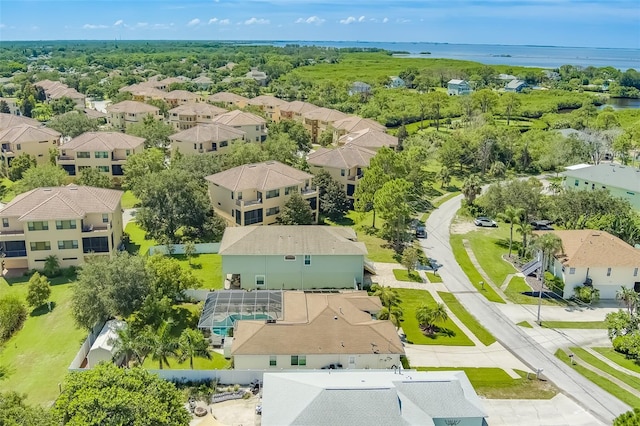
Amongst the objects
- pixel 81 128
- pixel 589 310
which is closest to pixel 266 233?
pixel 589 310

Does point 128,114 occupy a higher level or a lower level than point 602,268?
higher

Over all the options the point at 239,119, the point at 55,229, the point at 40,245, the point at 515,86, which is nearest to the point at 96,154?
the point at 239,119

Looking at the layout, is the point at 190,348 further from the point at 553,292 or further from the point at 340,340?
the point at 553,292

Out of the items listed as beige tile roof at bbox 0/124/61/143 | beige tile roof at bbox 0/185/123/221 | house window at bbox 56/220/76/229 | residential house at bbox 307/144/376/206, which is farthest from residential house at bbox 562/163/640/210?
beige tile roof at bbox 0/124/61/143

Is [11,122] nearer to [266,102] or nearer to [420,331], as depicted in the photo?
[266,102]

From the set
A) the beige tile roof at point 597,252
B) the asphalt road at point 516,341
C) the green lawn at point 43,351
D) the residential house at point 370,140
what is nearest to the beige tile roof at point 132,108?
the residential house at point 370,140

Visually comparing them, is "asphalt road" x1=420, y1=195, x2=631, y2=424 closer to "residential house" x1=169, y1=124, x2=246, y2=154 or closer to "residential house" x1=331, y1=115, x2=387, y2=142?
"residential house" x1=331, y1=115, x2=387, y2=142

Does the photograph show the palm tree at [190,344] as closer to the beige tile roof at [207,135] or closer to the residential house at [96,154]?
the residential house at [96,154]
